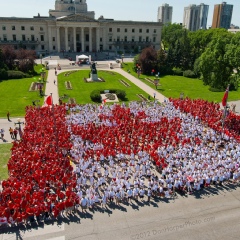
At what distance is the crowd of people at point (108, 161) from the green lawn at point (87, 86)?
12082 millimetres

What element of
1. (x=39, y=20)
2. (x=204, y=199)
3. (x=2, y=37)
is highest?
(x=39, y=20)

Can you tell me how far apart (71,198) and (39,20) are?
85762 mm

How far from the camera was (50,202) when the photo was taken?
16406 mm

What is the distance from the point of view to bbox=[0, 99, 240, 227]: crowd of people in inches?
676

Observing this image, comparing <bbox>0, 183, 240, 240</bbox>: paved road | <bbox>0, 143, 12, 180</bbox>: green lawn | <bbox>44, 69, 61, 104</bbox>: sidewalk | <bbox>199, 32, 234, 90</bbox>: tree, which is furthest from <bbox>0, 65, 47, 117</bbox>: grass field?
<bbox>199, 32, 234, 90</bbox>: tree

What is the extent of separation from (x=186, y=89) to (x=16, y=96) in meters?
30.6

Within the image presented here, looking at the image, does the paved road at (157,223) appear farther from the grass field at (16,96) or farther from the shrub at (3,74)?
the shrub at (3,74)

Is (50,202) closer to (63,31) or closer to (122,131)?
(122,131)

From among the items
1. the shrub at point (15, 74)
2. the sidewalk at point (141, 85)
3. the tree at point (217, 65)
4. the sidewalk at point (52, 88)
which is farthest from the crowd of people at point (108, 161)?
the shrub at point (15, 74)

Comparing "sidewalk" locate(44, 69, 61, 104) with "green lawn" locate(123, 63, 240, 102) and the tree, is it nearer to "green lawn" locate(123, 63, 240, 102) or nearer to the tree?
"green lawn" locate(123, 63, 240, 102)

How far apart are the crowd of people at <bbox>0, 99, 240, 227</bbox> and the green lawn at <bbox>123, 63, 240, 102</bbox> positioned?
14.5 metres

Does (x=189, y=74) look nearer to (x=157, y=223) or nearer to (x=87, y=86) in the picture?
(x=87, y=86)

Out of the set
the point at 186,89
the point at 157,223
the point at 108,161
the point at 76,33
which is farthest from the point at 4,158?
the point at 76,33

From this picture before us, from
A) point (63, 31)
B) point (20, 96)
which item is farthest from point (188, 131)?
point (63, 31)
